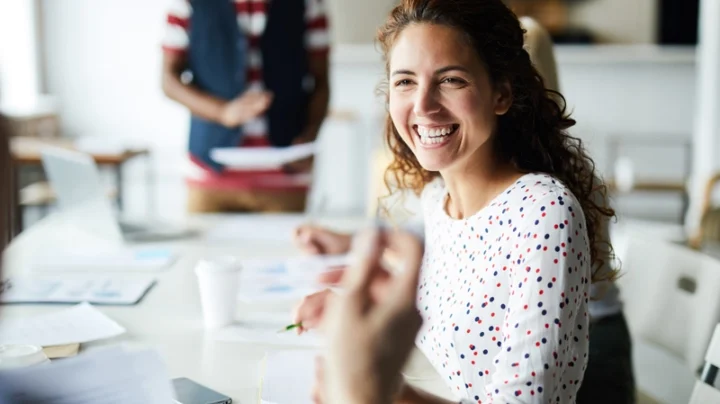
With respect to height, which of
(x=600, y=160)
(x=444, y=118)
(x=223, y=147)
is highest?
(x=444, y=118)

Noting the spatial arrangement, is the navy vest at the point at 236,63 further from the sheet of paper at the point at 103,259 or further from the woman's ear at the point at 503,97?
the woman's ear at the point at 503,97

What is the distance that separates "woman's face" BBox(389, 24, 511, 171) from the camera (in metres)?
1.18

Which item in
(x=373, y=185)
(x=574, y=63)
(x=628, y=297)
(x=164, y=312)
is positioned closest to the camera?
(x=164, y=312)

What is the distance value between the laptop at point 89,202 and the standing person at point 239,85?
246 millimetres

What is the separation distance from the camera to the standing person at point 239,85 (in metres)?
2.36

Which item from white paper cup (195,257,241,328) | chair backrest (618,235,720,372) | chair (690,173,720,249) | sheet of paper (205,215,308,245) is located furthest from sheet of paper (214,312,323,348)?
chair (690,173,720,249)

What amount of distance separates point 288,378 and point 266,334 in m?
0.23

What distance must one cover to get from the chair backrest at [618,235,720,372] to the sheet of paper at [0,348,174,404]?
1.08 meters

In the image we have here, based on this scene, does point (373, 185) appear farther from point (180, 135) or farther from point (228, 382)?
point (180, 135)

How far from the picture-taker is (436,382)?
49.9 inches

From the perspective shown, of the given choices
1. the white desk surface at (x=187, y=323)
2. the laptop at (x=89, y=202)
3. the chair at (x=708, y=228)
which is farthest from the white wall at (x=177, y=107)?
the white desk surface at (x=187, y=323)

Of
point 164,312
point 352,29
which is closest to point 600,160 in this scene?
point 352,29

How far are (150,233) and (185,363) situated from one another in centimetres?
92

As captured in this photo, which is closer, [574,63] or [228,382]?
[228,382]
